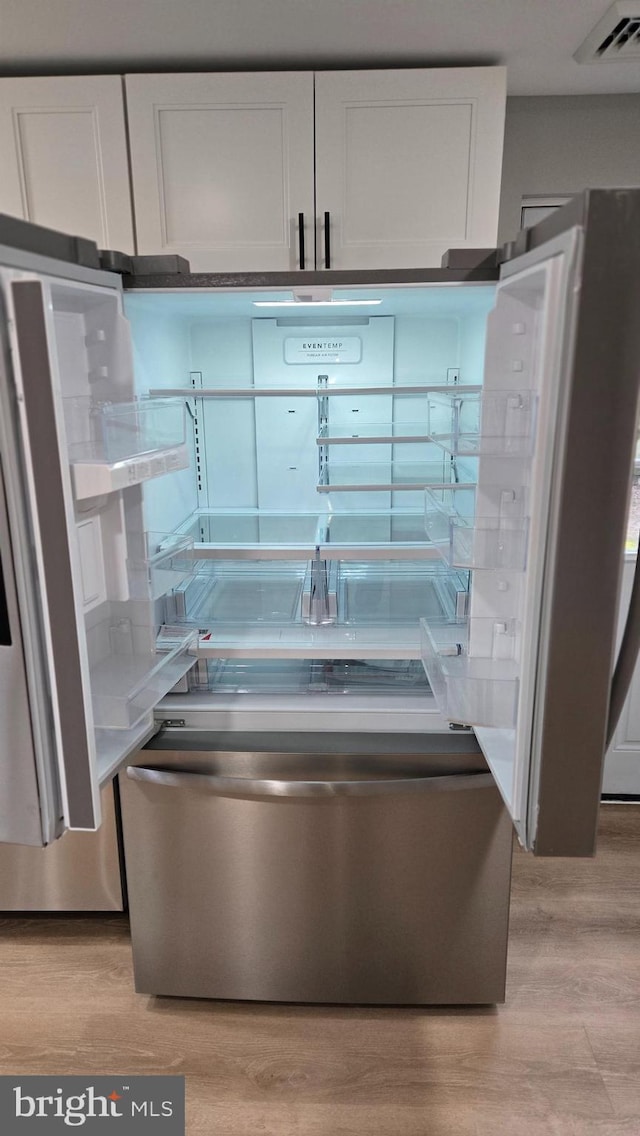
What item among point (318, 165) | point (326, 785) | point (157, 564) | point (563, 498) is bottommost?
point (326, 785)

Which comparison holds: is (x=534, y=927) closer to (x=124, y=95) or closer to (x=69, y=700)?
(x=69, y=700)

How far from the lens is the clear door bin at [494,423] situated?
106 centimetres

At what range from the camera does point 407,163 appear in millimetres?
1737

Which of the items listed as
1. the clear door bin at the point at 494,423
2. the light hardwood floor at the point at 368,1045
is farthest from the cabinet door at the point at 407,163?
the light hardwood floor at the point at 368,1045

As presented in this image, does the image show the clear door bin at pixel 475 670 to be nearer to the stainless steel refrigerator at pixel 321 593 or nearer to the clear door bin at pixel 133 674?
the stainless steel refrigerator at pixel 321 593

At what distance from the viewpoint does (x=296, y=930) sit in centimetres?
151

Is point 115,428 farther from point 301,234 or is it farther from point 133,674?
point 301,234

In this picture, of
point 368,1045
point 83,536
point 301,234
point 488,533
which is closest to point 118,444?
point 83,536

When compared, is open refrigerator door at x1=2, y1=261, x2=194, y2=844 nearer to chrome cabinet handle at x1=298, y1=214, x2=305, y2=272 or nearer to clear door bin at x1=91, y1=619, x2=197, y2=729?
clear door bin at x1=91, y1=619, x2=197, y2=729

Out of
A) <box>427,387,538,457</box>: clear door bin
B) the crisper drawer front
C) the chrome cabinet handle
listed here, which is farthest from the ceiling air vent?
the crisper drawer front

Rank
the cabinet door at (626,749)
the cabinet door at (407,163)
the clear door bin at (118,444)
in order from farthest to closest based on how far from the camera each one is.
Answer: the cabinet door at (626,749)
the cabinet door at (407,163)
the clear door bin at (118,444)

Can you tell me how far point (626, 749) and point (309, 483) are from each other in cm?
136

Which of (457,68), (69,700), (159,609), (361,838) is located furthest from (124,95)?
(361,838)

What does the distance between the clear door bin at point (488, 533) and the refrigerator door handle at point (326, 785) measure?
0.45 metres
